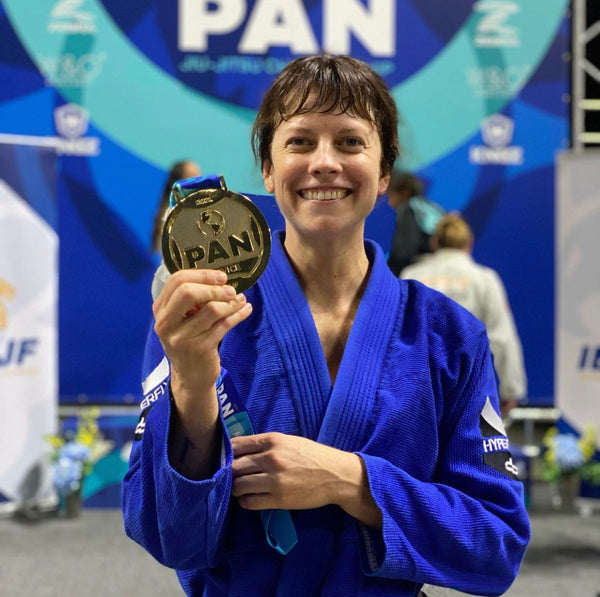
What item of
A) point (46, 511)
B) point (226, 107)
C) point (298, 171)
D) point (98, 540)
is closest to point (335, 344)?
point (298, 171)

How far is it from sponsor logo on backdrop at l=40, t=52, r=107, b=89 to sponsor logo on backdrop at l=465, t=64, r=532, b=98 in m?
2.31

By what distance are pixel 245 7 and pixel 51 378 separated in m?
2.62

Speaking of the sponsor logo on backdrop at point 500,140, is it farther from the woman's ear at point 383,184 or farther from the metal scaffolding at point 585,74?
the woman's ear at point 383,184

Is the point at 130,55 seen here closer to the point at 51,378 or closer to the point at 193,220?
the point at 51,378

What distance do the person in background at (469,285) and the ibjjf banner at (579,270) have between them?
355mm

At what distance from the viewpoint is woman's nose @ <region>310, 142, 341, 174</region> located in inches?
50.6

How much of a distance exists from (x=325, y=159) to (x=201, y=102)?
519cm

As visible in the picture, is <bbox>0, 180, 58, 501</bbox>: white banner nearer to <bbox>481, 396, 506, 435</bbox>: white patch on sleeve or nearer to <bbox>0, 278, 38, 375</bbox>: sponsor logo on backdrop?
<bbox>0, 278, 38, 375</bbox>: sponsor logo on backdrop

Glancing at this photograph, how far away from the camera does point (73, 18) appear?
20.5ft

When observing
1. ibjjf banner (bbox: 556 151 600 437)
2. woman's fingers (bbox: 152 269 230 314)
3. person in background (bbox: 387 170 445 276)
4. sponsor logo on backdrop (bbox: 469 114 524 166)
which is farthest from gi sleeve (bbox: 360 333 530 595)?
sponsor logo on backdrop (bbox: 469 114 524 166)

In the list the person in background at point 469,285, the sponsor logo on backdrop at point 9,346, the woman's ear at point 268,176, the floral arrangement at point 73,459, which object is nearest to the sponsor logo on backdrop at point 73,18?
the sponsor logo on backdrop at point 9,346

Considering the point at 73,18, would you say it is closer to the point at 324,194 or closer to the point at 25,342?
the point at 25,342

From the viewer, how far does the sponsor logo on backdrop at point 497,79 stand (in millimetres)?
6355

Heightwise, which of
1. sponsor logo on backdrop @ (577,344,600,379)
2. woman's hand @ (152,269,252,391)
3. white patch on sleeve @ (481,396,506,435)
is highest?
woman's hand @ (152,269,252,391)
